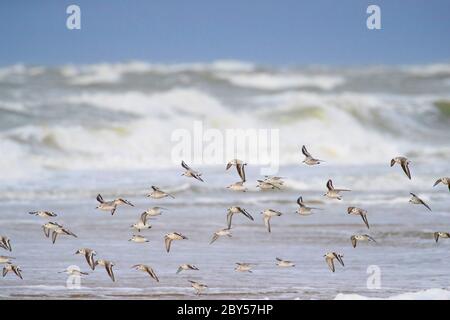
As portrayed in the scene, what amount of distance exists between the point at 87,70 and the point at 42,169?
3.85m

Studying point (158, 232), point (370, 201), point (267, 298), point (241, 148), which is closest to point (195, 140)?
point (241, 148)

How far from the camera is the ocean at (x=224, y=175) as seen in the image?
789cm

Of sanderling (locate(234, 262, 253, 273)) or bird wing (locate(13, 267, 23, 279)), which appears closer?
bird wing (locate(13, 267, 23, 279))

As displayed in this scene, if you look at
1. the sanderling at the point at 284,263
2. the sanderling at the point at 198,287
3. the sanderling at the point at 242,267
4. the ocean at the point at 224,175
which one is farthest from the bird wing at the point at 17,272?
the sanderling at the point at 284,263

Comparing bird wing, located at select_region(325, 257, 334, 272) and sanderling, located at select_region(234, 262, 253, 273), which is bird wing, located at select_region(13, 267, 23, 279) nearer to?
sanderling, located at select_region(234, 262, 253, 273)

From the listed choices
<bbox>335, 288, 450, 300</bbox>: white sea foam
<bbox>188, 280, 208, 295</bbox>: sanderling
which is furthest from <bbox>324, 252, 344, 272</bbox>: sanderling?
<bbox>188, 280, 208, 295</bbox>: sanderling

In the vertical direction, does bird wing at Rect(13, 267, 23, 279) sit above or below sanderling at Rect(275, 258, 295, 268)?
below

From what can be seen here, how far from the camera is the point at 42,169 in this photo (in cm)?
1457

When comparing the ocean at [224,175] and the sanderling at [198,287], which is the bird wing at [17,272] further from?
the sanderling at [198,287]

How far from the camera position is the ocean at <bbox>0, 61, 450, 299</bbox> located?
7.89 metres

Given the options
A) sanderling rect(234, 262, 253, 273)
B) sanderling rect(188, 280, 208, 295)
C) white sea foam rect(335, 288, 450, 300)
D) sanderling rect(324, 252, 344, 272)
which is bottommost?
white sea foam rect(335, 288, 450, 300)

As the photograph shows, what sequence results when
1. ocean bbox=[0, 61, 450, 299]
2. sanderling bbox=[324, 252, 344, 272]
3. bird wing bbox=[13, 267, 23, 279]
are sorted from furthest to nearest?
ocean bbox=[0, 61, 450, 299] < sanderling bbox=[324, 252, 344, 272] < bird wing bbox=[13, 267, 23, 279]

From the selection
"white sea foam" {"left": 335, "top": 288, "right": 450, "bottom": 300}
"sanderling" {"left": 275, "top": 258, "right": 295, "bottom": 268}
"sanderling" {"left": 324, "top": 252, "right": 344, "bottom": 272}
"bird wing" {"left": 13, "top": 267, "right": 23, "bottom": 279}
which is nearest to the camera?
"white sea foam" {"left": 335, "top": 288, "right": 450, "bottom": 300}
